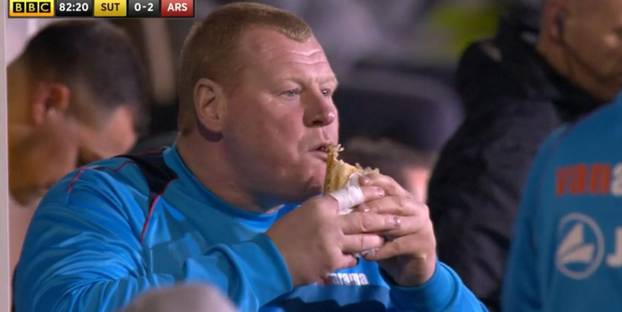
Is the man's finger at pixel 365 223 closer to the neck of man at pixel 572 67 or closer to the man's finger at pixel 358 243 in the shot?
the man's finger at pixel 358 243

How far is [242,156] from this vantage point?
2018 mm

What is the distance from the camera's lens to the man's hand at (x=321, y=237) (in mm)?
1766

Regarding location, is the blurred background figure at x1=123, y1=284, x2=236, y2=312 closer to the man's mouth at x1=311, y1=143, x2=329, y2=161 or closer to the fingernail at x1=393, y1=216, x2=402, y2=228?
the fingernail at x1=393, y1=216, x2=402, y2=228

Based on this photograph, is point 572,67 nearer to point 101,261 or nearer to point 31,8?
point 101,261

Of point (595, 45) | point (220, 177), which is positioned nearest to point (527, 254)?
point (220, 177)

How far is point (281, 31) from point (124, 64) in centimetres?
92

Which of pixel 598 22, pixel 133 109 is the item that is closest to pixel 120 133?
pixel 133 109

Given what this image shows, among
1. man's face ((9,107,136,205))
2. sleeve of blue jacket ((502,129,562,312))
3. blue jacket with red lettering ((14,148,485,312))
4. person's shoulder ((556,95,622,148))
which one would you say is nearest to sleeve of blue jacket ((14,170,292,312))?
blue jacket with red lettering ((14,148,485,312))

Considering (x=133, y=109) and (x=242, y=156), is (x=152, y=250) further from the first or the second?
(x=133, y=109)

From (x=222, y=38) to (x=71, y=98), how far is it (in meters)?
0.92

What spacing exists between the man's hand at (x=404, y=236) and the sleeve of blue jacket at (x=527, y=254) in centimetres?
30

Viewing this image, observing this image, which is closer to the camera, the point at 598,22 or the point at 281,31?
the point at 281,31

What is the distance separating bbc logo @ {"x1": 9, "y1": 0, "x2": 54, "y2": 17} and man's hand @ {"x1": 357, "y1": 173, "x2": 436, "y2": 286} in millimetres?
1078

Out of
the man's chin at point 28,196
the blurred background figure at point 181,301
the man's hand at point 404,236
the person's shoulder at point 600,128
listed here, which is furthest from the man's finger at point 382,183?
the man's chin at point 28,196
